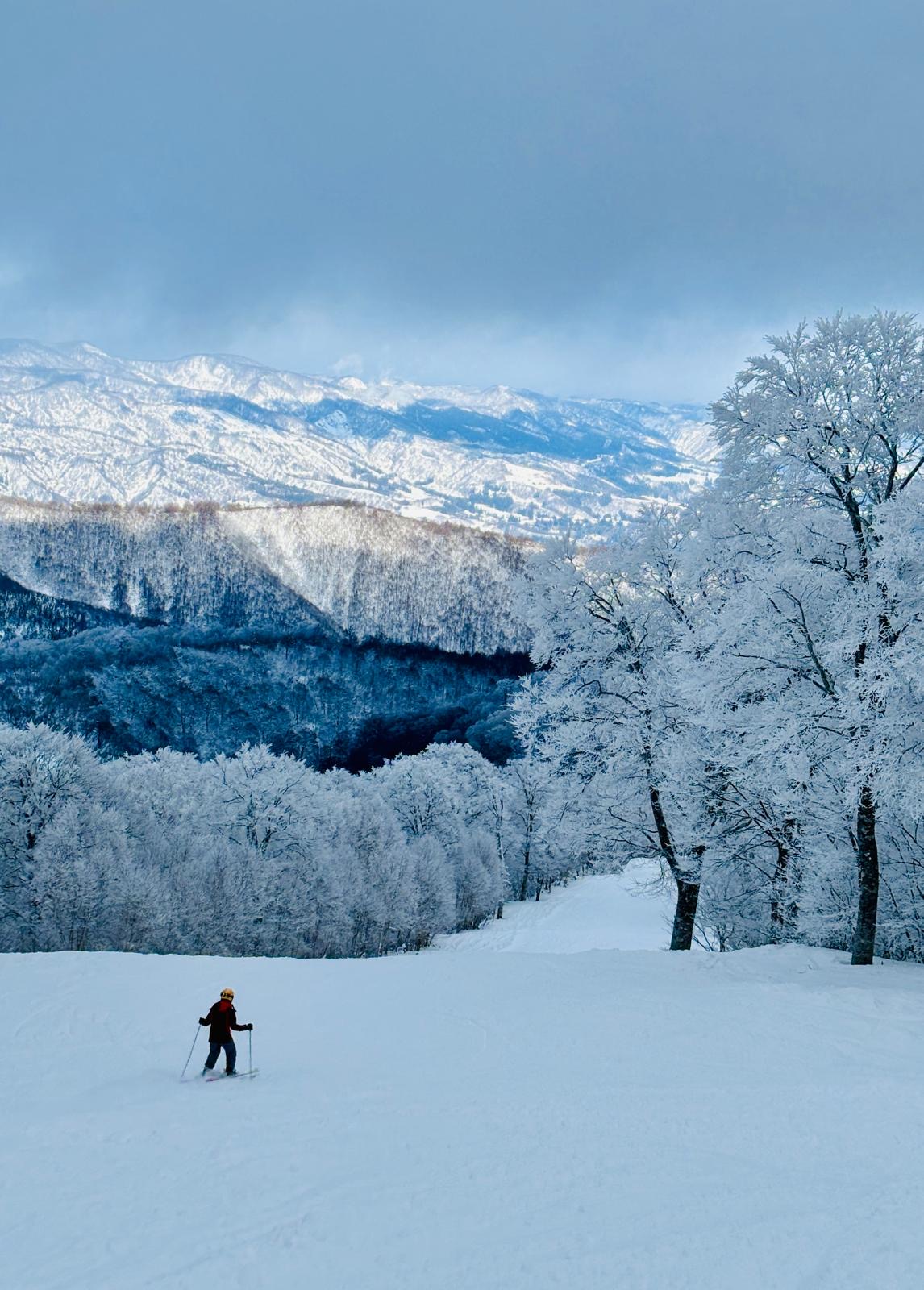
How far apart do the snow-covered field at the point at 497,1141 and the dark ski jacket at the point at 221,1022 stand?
67cm

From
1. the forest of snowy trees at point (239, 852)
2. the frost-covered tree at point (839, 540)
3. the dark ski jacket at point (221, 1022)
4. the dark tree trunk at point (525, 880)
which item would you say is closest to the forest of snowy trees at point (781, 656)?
the frost-covered tree at point (839, 540)

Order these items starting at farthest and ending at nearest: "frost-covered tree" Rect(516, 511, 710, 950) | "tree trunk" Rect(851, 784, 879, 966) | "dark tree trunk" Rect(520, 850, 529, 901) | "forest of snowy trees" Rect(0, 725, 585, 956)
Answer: "dark tree trunk" Rect(520, 850, 529, 901)
"forest of snowy trees" Rect(0, 725, 585, 956)
"frost-covered tree" Rect(516, 511, 710, 950)
"tree trunk" Rect(851, 784, 879, 966)

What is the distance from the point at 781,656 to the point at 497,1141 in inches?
348

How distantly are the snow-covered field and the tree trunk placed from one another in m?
0.52

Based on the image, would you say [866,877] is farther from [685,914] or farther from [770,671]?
[685,914]

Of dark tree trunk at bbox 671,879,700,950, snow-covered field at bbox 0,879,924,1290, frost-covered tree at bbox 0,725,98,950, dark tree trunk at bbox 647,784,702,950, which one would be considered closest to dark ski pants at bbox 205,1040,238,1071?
snow-covered field at bbox 0,879,924,1290

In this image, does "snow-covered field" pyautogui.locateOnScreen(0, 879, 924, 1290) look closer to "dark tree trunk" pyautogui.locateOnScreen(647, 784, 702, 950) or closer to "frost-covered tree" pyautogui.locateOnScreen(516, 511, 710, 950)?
"dark tree trunk" pyautogui.locateOnScreen(647, 784, 702, 950)

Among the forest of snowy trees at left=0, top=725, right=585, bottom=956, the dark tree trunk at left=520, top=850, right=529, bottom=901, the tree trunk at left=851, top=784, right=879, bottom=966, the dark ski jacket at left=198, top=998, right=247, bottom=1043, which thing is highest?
the tree trunk at left=851, top=784, right=879, bottom=966

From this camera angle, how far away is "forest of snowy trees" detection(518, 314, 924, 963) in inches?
467

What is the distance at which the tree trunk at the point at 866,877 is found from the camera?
13.0 metres

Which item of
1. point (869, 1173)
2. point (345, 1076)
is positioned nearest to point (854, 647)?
point (869, 1173)

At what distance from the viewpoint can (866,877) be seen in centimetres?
1340

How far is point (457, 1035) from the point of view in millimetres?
12656

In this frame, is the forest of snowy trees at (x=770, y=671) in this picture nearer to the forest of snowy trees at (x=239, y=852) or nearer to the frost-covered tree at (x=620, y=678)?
the frost-covered tree at (x=620, y=678)
